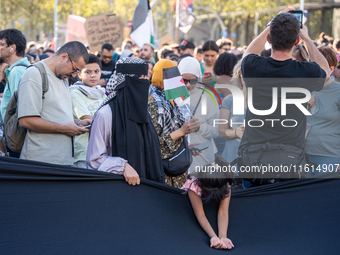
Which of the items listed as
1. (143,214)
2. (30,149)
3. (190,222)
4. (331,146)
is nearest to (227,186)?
(190,222)

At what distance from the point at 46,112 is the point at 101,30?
22.5ft

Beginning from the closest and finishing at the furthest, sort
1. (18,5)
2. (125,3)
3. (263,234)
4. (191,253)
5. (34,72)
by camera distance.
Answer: (191,253) < (263,234) < (34,72) < (18,5) < (125,3)

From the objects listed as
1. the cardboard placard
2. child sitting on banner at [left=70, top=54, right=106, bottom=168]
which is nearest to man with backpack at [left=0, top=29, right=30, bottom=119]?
child sitting on banner at [left=70, top=54, right=106, bottom=168]

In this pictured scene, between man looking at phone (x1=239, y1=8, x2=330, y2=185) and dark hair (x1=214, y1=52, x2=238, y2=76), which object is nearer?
man looking at phone (x1=239, y1=8, x2=330, y2=185)

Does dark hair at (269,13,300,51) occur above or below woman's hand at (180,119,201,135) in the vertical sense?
above

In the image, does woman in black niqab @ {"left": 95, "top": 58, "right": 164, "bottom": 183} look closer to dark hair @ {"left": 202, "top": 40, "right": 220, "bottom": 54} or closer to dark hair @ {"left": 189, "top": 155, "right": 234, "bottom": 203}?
dark hair @ {"left": 189, "top": 155, "right": 234, "bottom": 203}

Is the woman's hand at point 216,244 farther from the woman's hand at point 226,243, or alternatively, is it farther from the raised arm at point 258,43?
the raised arm at point 258,43

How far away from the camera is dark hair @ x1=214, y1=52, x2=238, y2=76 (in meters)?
5.46

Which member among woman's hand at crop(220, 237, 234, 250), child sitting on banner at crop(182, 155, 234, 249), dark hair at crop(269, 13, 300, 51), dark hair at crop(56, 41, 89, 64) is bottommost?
woman's hand at crop(220, 237, 234, 250)

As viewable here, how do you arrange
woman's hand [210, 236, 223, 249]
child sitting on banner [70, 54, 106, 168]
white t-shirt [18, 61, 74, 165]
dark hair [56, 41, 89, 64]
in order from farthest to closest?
child sitting on banner [70, 54, 106, 168] < dark hair [56, 41, 89, 64] < white t-shirt [18, 61, 74, 165] < woman's hand [210, 236, 223, 249]

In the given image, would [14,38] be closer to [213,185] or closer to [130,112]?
[130,112]

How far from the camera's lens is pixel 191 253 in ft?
9.57

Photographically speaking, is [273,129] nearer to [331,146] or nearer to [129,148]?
[331,146]

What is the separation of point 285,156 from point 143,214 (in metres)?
1.19
